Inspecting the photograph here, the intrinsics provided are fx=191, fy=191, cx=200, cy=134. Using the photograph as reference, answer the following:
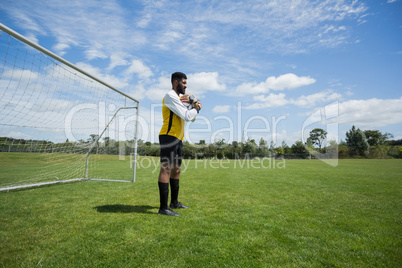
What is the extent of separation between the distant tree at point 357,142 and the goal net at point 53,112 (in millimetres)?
66271

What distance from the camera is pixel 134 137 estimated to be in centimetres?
741

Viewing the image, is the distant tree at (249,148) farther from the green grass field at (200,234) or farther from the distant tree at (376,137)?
the green grass field at (200,234)

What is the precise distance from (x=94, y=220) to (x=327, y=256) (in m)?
3.14

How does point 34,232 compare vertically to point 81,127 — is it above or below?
below

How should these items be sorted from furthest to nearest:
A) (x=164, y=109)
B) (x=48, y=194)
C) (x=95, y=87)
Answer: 1. (x=95, y=87)
2. (x=48, y=194)
3. (x=164, y=109)

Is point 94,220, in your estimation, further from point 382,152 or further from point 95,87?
point 382,152

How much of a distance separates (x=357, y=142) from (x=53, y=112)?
72.5 m

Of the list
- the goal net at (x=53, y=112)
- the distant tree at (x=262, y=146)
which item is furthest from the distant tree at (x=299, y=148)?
the goal net at (x=53, y=112)

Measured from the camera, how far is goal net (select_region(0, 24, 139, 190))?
13.6 feet

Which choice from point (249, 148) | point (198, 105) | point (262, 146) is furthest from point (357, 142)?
point (198, 105)

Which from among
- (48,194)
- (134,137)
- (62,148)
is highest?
(134,137)

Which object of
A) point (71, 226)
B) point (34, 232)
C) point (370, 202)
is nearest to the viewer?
point (34, 232)

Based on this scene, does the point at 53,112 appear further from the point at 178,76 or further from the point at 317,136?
the point at 317,136

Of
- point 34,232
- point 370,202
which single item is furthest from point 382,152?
point 34,232
